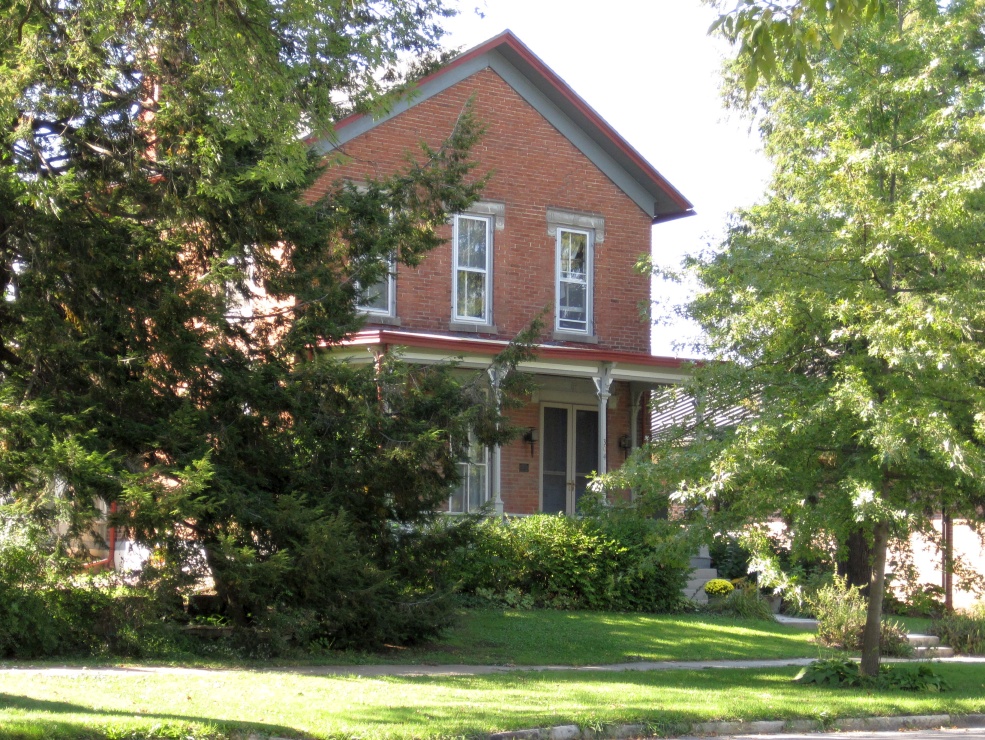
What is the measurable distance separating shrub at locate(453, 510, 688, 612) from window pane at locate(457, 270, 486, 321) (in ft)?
15.2

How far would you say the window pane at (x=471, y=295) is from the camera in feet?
73.7

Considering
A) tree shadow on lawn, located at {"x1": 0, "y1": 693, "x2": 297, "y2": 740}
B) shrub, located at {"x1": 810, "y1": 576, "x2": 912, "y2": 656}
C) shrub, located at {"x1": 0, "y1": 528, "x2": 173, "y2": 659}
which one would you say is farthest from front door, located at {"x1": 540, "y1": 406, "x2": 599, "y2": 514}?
tree shadow on lawn, located at {"x1": 0, "y1": 693, "x2": 297, "y2": 740}

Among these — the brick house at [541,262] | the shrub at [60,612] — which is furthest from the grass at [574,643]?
the brick house at [541,262]

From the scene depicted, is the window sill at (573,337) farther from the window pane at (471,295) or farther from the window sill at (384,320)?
the window sill at (384,320)

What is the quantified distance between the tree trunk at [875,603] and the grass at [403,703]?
610mm

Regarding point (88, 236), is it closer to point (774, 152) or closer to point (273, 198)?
point (273, 198)

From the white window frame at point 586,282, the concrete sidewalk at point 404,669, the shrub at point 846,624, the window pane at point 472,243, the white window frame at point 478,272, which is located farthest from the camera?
the white window frame at point 586,282

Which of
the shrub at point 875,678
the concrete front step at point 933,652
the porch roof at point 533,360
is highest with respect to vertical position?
the porch roof at point 533,360

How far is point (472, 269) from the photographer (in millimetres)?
22594

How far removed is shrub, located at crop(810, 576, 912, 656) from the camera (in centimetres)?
1659

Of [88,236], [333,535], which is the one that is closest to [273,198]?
[88,236]

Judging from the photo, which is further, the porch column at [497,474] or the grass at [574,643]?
the porch column at [497,474]

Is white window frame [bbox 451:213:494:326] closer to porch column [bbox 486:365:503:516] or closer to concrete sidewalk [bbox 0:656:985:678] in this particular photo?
porch column [bbox 486:365:503:516]

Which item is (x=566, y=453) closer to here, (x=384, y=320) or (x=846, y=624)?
(x=384, y=320)
